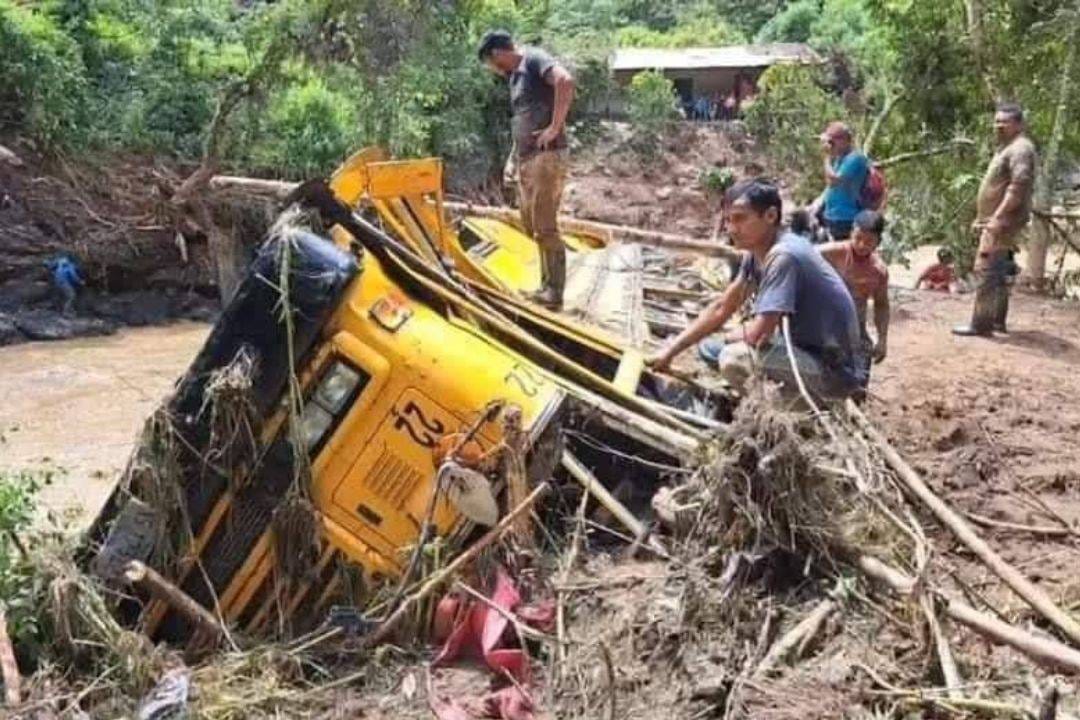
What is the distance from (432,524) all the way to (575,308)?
3.26 meters

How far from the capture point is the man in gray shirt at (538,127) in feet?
24.0

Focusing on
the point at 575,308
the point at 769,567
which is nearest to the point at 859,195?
the point at 575,308

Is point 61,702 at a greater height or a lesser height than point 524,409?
lesser

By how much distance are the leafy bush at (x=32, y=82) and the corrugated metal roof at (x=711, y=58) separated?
47.6ft

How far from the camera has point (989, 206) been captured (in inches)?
361

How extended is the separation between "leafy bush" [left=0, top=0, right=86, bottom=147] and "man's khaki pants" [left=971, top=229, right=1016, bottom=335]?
13226 mm

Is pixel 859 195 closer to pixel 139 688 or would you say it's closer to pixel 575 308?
pixel 575 308

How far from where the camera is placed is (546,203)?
300 inches

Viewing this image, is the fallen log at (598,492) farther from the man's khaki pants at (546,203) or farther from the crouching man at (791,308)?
the man's khaki pants at (546,203)

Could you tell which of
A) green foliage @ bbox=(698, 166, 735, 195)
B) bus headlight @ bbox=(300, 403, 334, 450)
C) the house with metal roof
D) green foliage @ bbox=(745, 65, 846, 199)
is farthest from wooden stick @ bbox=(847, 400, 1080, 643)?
the house with metal roof

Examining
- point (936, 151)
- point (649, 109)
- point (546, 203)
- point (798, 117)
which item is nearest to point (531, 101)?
point (546, 203)

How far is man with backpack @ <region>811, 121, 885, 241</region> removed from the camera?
29.0 ft

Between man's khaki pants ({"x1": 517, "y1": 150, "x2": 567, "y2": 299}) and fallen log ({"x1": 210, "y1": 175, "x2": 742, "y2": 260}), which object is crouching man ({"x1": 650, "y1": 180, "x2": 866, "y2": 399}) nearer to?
man's khaki pants ({"x1": 517, "y1": 150, "x2": 567, "y2": 299})

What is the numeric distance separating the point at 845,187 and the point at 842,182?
37mm
